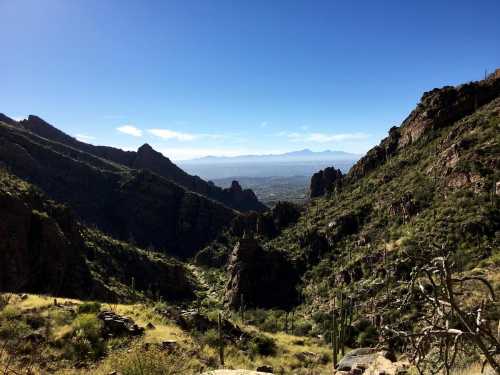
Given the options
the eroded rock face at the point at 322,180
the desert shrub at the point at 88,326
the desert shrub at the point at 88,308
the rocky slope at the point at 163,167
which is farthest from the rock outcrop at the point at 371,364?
the rocky slope at the point at 163,167

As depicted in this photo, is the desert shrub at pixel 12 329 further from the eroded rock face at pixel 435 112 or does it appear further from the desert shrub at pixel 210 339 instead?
the eroded rock face at pixel 435 112

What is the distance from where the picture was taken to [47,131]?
168125 mm

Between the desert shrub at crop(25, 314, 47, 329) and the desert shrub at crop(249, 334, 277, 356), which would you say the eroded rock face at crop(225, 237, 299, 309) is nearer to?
the desert shrub at crop(249, 334, 277, 356)

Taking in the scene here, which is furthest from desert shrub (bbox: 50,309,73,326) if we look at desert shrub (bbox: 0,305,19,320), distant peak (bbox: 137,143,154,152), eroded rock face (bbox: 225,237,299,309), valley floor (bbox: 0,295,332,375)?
distant peak (bbox: 137,143,154,152)

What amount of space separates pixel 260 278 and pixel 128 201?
8239 centimetres

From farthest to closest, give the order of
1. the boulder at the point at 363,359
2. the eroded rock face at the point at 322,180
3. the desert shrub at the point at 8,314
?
the eroded rock face at the point at 322,180, the desert shrub at the point at 8,314, the boulder at the point at 363,359

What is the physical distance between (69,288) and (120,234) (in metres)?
90.6

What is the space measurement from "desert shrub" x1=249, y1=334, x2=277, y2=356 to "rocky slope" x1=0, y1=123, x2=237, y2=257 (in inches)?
3973

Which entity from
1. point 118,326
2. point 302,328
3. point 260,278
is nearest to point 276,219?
point 260,278

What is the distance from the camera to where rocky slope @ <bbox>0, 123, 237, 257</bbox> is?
117250 millimetres

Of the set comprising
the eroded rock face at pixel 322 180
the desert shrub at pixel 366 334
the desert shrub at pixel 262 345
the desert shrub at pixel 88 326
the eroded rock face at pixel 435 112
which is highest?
the eroded rock face at pixel 435 112

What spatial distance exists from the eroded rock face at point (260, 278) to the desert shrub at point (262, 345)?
115 ft

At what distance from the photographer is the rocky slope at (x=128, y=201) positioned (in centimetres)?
11725

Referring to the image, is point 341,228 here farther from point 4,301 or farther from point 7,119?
point 7,119
